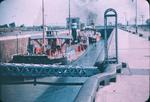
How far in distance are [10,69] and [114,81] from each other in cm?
998

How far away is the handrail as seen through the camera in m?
9.62

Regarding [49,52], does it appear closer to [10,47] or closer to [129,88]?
[10,47]

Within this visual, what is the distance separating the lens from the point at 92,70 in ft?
66.4

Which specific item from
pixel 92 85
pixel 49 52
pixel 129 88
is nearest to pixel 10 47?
pixel 49 52

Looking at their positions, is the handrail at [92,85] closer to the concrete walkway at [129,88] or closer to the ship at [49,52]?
the concrete walkway at [129,88]

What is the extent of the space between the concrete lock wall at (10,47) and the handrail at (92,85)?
51.8 feet

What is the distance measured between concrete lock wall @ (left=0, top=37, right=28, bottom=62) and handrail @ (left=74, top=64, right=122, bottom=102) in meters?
15.8

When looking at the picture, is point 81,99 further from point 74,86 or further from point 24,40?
point 24,40

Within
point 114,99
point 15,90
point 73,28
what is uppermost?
point 73,28

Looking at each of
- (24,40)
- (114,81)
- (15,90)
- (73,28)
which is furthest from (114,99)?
Result: (73,28)

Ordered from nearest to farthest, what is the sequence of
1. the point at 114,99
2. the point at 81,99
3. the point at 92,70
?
the point at 81,99 → the point at 114,99 → the point at 92,70

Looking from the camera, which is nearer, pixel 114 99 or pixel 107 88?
pixel 114 99

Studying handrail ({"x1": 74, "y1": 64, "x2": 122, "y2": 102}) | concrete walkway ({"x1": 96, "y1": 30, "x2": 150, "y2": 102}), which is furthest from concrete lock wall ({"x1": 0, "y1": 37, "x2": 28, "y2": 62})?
handrail ({"x1": 74, "y1": 64, "x2": 122, "y2": 102})

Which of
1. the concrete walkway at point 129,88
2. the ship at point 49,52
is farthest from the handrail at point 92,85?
the ship at point 49,52
